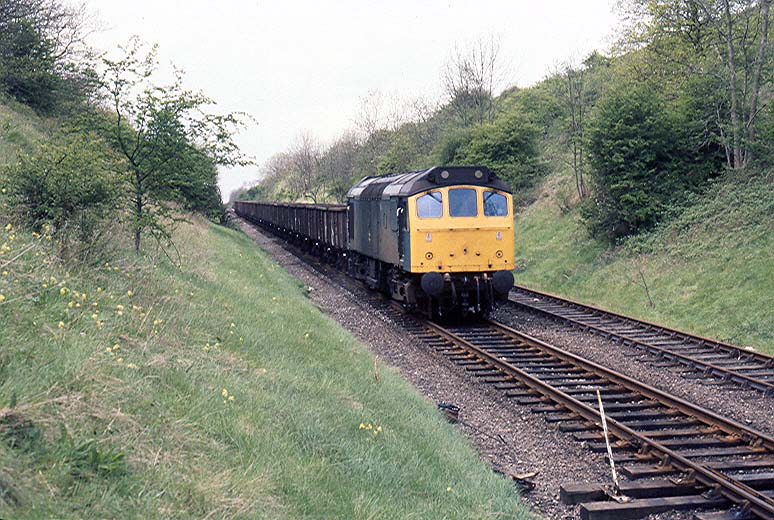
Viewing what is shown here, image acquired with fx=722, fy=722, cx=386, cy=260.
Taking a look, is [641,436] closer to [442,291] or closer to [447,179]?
[442,291]

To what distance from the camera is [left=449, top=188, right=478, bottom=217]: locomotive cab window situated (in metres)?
15.7

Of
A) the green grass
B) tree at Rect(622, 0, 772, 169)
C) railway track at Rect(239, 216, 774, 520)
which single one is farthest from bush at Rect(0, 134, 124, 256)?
tree at Rect(622, 0, 772, 169)

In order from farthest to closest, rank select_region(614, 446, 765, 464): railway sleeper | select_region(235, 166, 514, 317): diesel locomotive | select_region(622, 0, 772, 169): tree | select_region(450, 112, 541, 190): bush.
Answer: select_region(450, 112, 541, 190): bush, select_region(622, 0, 772, 169): tree, select_region(235, 166, 514, 317): diesel locomotive, select_region(614, 446, 765, 464): railway sleeper

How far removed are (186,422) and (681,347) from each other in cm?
1008

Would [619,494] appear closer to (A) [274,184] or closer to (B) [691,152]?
(B) [691,152]

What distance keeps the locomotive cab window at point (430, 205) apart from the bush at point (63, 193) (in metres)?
7.44

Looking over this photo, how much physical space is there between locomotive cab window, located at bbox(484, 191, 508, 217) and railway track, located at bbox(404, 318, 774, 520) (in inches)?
146

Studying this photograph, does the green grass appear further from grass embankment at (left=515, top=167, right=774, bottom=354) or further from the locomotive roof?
grass embankment at (left=515, top=167, right=774, bottom=354)

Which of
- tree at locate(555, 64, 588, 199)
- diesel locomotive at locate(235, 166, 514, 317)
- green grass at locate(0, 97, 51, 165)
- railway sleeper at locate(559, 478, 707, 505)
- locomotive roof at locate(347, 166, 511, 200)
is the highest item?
tree at locate(555, 64, 588, 199)

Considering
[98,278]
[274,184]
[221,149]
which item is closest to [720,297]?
[221,149]

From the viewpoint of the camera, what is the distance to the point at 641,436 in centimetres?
807

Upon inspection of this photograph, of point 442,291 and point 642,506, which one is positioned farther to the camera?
point 442,291

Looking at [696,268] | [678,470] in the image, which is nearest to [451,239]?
[696,268]

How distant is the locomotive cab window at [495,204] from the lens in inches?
625
